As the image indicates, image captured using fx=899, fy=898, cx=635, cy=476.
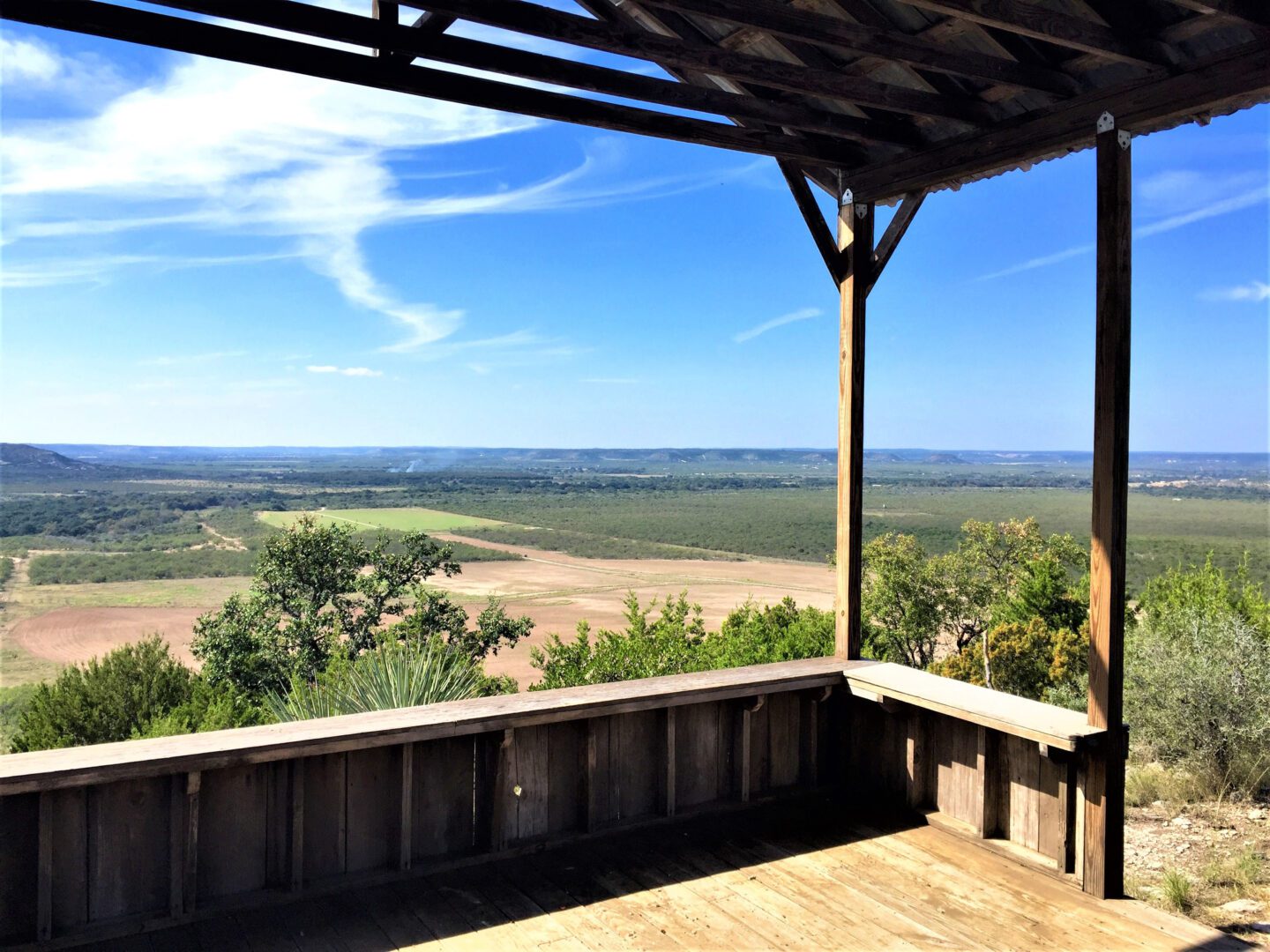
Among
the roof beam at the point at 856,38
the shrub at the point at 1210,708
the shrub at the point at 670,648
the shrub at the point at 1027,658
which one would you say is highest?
the roof beam at the point at 856,38

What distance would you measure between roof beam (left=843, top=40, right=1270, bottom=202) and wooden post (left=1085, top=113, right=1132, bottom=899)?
90 mm

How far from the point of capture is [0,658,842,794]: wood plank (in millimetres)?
2541

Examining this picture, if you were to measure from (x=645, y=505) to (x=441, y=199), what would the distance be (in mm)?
47072

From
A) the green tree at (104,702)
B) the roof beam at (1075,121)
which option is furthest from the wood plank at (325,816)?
the green tree at (104,702)

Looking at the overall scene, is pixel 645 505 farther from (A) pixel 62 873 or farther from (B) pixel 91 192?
(A) pixel 62 873

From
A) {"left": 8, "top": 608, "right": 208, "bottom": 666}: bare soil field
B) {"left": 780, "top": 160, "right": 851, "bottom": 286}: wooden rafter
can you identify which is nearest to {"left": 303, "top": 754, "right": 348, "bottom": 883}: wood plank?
{"left": 780, "top": 160, "right": 851, "bottom": 286}: wooden rafter

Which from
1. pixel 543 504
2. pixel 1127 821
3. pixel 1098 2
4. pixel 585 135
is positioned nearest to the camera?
pixel 1098 2

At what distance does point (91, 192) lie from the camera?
7712cm

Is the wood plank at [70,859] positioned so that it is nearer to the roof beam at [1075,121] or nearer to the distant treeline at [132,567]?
the roof beam at [1075,121]

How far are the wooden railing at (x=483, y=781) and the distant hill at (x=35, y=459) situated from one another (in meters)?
49.7

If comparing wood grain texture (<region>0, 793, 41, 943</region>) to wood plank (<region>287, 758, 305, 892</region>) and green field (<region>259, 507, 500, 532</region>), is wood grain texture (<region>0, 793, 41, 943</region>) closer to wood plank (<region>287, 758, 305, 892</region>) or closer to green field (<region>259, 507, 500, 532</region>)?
wood plank (<region>287, 758, 305, 892</region>)

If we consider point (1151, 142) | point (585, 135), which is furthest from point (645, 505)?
point (1151, 142)

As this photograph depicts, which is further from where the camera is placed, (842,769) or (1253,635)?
(1253,635)

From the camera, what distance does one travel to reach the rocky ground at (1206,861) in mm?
3748
